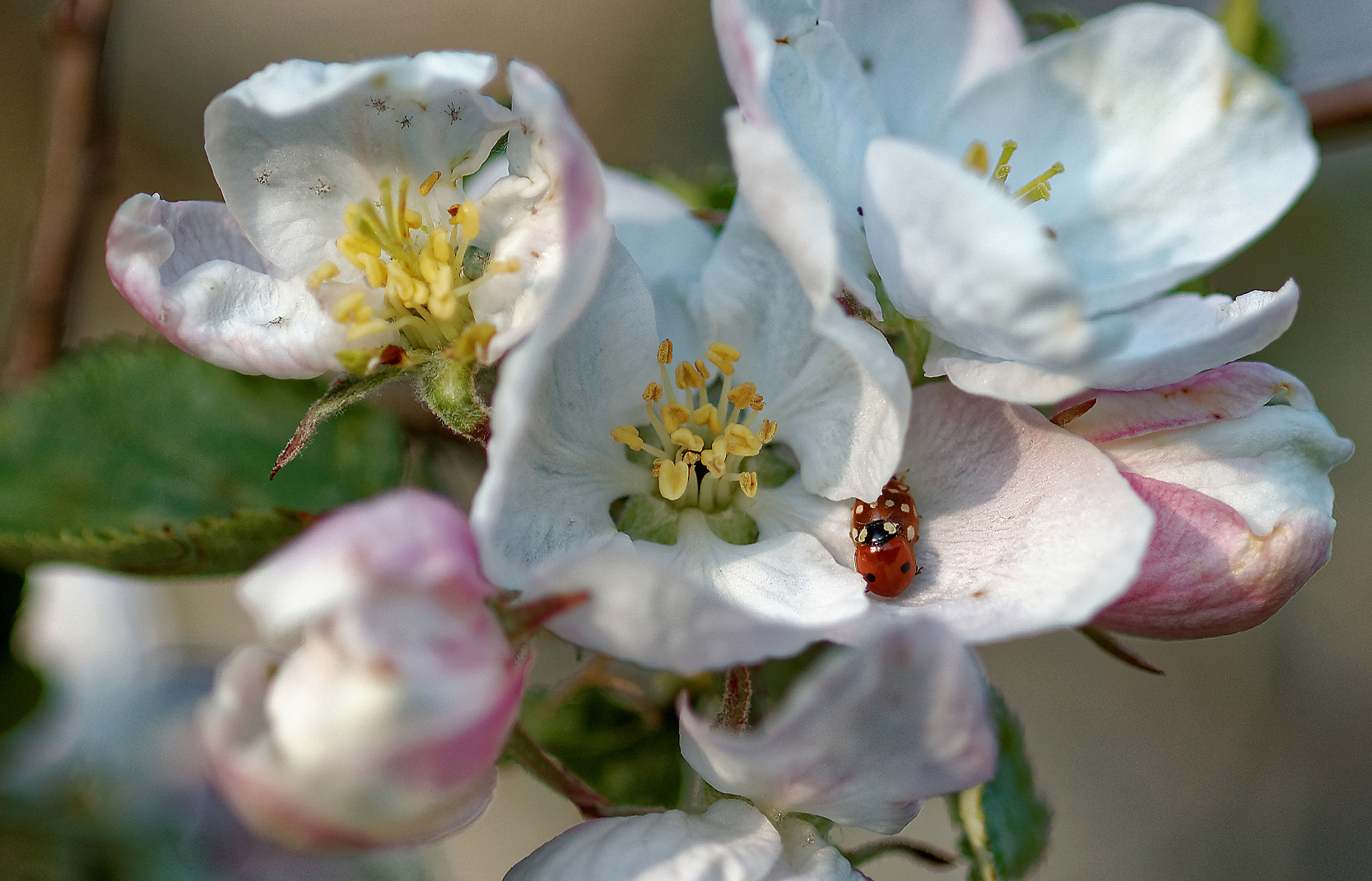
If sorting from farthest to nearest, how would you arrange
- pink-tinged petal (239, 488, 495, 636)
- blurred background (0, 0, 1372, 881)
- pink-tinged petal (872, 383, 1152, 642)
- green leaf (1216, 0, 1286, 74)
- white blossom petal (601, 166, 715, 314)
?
blurred background (0, 0, 1372, 881), green leaf (1216, 0, 1286, 74), white blossom petal (601, 166, 715, 314), pink-tinged petal (872, 383, 1152, 642), pink-tinged petal (239, 488, 495, 636)

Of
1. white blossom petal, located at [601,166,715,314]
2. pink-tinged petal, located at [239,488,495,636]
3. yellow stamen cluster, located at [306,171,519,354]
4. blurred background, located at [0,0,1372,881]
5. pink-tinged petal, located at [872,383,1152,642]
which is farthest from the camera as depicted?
blurred background, located at [0,0,1372,881]

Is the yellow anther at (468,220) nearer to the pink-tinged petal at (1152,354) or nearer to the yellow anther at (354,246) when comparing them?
the yellow anther at (354,246)

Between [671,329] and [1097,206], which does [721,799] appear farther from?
[1097,206]

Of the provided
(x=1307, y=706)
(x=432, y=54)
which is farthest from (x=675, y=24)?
(x=432, y=54)

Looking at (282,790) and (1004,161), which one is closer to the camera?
(282,790)

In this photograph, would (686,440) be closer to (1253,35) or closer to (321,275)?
(321,275)

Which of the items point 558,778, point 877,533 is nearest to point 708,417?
point 877,533

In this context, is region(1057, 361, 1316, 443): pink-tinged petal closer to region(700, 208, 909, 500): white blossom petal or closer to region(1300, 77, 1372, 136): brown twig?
region(700, 208, 909, 500): white blossom petal

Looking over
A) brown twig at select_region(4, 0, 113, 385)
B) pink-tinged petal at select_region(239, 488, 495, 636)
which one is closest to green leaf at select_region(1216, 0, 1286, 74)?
pink-tinged petal at select_region(239, 488, 495, 636)
